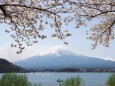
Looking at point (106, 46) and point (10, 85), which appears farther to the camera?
point (106, 46)

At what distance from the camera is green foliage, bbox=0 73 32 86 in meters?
19.6

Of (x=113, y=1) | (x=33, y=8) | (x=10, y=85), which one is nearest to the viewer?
(x=10, y=85)

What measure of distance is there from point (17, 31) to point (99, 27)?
8062mm

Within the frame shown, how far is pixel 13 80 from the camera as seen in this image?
19844mm

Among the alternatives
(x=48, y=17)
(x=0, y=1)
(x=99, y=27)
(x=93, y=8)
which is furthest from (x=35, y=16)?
(x=99, y=27)

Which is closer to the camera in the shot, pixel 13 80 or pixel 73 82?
pixel 13 80

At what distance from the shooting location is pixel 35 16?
22.8m

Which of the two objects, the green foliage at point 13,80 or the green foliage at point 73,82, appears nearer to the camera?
the green foliage at point 13,80

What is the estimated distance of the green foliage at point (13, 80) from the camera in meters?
19.6

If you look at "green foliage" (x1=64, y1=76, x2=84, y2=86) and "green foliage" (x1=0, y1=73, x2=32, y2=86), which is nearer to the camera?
"green foliage" (x1=0, y1=73, x2=32, y2=86)

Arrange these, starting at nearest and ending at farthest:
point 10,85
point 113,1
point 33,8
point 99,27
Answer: point 10,85 → point 33,8 → point 113,1 → point 99,27

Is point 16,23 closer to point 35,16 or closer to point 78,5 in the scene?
point 35,16

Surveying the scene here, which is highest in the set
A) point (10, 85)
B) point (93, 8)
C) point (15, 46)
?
point (93, 8)

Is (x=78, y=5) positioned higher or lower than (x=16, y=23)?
higher
